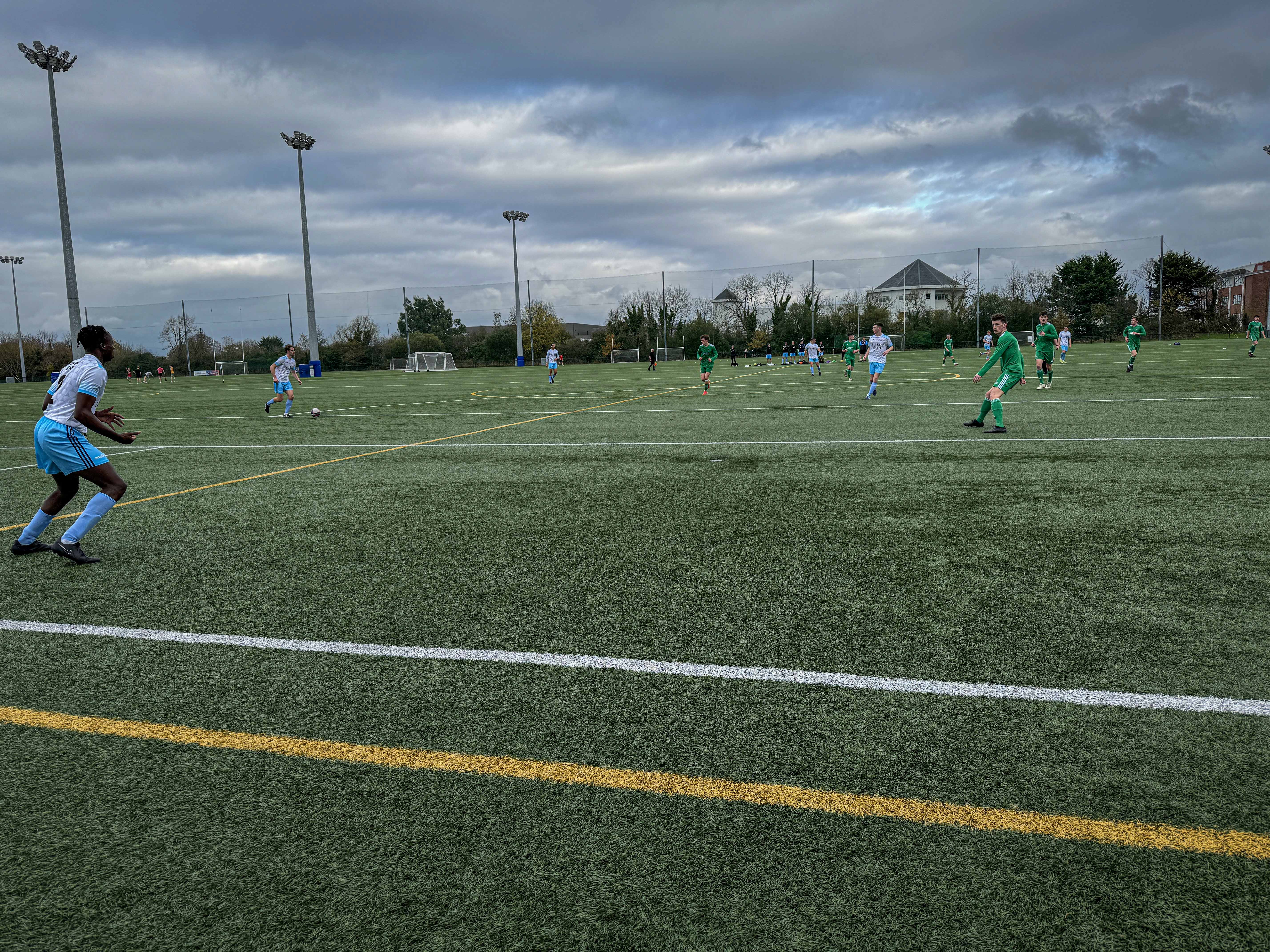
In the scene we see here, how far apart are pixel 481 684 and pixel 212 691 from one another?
4.02 feet

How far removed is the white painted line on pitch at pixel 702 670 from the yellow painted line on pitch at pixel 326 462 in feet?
7.14

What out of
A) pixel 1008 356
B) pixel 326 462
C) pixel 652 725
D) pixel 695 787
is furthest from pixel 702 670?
pixel 1008 356

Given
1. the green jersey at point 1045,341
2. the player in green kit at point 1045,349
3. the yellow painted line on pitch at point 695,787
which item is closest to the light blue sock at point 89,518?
the yellow painted line on pitch at point 695,787

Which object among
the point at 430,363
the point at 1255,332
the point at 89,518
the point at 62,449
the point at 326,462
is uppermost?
the point at 430,363

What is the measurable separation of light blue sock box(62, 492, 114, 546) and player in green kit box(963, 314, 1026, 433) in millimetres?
11269

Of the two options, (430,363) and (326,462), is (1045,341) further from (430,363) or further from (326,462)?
(430,363)

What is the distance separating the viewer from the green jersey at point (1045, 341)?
853 inches

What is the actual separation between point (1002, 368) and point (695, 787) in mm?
12015

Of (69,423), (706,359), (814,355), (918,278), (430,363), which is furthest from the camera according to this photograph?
(918,278)

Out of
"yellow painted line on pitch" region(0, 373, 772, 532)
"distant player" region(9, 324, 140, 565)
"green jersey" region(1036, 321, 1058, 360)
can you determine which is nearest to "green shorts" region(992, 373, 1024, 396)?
"yellow painted line on pitch" region(0, 373, 772, 532)

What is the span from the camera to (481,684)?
12.6 ft

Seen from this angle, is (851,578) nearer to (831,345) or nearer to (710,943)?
(710,943)

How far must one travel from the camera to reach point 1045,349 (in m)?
21.8

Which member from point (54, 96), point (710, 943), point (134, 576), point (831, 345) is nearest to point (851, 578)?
point (710, 943)
